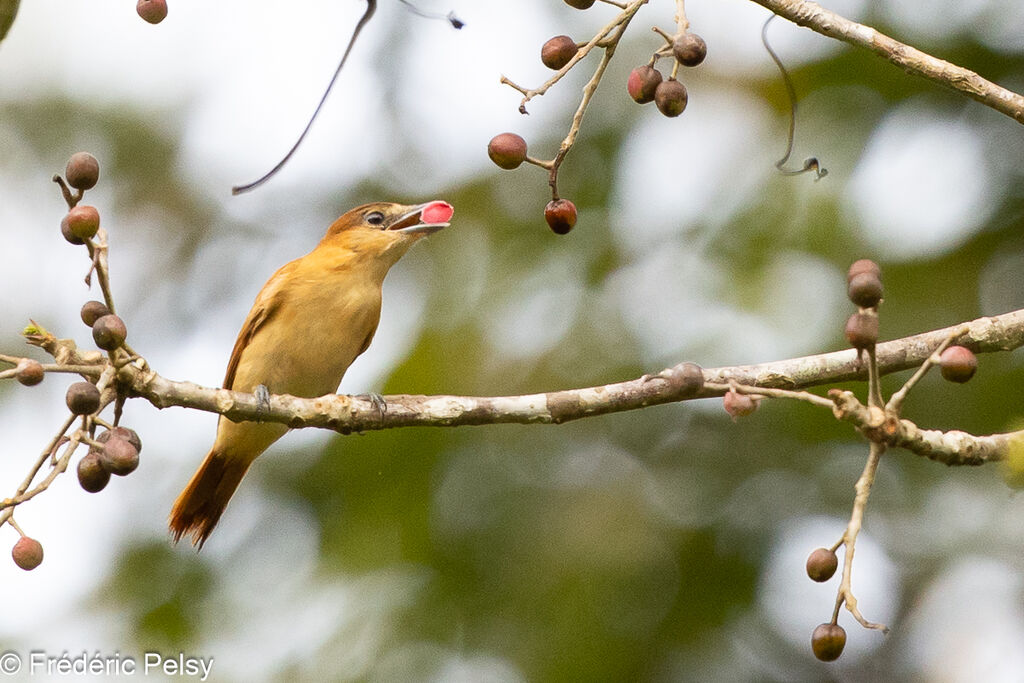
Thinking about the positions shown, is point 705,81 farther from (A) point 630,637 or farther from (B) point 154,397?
(B) point 154,397

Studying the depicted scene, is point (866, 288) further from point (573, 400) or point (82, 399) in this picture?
point (82, 399)

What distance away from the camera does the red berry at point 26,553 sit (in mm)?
2498

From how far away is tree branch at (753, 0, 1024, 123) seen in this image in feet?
9.46

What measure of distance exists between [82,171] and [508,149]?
95 cm

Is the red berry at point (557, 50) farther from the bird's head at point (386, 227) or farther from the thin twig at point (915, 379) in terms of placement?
the bird's head at point (386, 227)

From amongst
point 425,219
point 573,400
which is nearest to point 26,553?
point 573,400

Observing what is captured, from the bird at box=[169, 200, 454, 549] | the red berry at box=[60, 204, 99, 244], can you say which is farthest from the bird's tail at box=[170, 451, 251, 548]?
the red berry at box=[60, 204, 99, 244]

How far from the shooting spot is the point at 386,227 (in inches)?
214

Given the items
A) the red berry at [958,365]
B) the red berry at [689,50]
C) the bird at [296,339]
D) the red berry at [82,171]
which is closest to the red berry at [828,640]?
the red berry at [958,365]

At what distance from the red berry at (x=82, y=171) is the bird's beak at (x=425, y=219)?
211cm

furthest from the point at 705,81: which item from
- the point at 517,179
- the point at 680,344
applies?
the point at 680,344

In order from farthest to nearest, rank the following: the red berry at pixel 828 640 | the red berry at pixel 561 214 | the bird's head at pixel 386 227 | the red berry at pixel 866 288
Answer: the bird's head at pixel 386 227 < the red berry at pixel 561 214 < the red berry at pixel 828 640 < the red berry at pixel 866 288

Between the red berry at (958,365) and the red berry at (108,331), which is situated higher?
the red berry at (958,365)

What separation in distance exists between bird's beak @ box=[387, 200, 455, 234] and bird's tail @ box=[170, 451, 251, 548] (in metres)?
1.26
